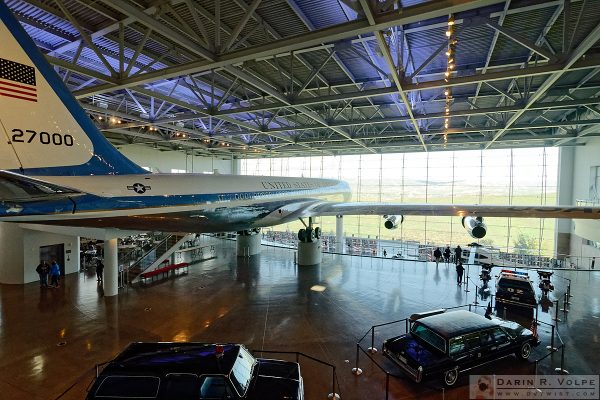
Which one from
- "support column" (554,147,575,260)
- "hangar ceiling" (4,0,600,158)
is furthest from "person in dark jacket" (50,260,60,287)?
"support column" (554,147,575,260)

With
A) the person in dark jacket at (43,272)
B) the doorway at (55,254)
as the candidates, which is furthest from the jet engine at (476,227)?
the doorway at (55,254)

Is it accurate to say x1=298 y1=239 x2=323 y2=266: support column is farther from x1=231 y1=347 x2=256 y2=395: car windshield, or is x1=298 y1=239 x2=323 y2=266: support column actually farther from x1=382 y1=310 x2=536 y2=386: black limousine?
x1=231 y1=347 x2=256 y2=395: car windshield

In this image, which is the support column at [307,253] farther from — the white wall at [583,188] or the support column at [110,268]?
the white wall at [583,188]

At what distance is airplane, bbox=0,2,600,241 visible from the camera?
479cm

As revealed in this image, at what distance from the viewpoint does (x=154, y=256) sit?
15336 mm

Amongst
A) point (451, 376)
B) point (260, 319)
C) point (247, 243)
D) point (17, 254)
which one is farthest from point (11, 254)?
point (451, 376)

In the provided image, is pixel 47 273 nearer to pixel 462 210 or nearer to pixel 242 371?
pixel 242 371

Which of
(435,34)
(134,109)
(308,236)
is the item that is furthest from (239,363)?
(134,109)

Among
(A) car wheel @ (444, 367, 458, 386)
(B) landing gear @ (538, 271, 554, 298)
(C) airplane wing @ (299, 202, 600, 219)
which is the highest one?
(C) airplane wing @ (299, 202, 600, 219)

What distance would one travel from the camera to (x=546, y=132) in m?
22.4

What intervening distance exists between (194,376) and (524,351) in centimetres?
799

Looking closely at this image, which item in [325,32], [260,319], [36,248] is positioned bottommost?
[260,319]

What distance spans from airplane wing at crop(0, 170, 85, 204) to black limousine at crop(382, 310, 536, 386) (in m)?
7.86

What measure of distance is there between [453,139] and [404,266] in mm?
13194
